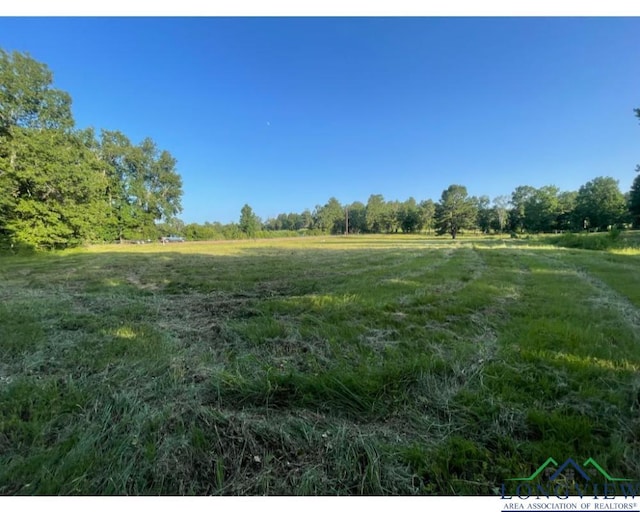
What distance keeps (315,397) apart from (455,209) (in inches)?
1790

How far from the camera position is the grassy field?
163cm

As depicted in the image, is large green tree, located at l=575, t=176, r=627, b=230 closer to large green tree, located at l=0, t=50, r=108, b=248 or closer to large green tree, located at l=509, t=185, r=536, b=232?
large green tree, located at l=509, t=185, r=536, b=232

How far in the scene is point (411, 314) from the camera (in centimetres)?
452

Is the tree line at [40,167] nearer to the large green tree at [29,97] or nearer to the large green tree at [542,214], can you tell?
the large green tree at [29,97]

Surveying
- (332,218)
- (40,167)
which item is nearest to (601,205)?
(332,218)

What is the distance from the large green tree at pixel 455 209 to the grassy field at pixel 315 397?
40.7 meters

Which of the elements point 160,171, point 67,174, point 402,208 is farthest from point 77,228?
point 402,208

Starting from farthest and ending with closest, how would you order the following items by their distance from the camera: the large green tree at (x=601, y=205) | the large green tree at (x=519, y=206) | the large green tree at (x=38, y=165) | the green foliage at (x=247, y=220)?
the green foliage at (x=247, y=220) → the large green tree at (x=519, y=206) → the large green tree at (x=601, y=205) → the large green tree at (x=38, y=165)

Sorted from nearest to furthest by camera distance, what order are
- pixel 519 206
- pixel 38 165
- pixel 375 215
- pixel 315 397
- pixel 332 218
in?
1. pixel 315 397
2. pixel 38 165
3. pixel 519 206
4. pixel 375 215
5. pixel 332 218

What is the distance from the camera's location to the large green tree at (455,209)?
41.5 metres

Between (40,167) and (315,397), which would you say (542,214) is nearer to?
(315,397)

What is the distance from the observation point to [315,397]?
7.78ft

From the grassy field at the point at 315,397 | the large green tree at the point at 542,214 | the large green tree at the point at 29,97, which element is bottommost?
the grassy field at the point at 315,397

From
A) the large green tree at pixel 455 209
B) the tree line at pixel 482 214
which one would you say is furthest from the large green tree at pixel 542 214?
the large green tree at pixel 455 209
